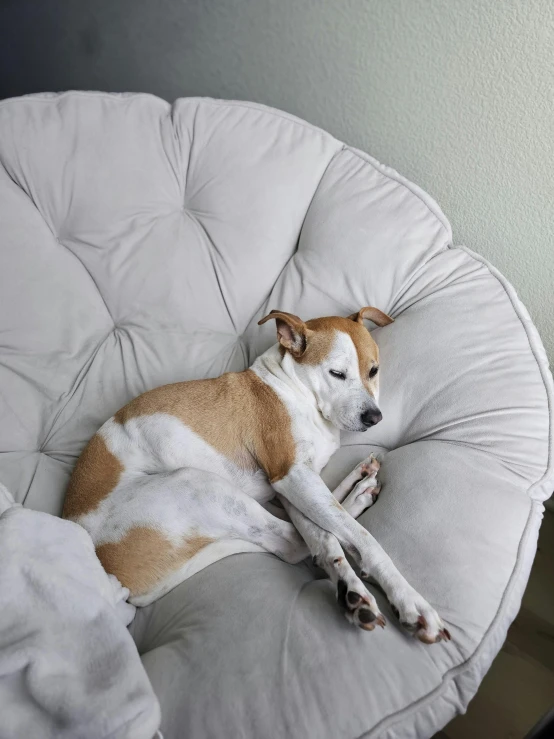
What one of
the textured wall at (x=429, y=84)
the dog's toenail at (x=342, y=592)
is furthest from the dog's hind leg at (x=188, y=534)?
the textured wall at (x=429, y=84)

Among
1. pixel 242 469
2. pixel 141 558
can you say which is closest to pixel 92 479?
pixel 141 558

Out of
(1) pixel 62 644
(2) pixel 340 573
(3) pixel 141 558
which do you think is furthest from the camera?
(3) pixel 141 558

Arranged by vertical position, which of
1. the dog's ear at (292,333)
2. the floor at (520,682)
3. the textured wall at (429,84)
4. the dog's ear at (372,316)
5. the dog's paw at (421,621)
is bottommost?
the floor at (520,682)

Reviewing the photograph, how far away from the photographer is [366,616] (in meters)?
1.20

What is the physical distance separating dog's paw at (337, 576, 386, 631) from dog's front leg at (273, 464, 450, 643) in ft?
0.17

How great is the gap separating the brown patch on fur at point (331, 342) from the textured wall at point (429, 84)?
701 mm

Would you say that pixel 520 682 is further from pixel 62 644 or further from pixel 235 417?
pixel 62 644

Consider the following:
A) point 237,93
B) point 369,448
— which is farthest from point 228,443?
point 237,93

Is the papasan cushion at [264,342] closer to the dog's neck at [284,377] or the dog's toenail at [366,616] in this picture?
the dog's toenail at [366,616]

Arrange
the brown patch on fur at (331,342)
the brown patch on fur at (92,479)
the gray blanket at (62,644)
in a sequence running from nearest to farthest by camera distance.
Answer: the gray blanket at (62,644) → the brown patch on fur at (92,479) → the brown patch on fur at (331,342)

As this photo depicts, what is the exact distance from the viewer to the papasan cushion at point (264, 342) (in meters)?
1.21

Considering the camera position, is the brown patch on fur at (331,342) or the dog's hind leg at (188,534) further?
the brown patch on fur at (331,342)

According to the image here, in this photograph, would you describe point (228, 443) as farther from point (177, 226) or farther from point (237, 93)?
point (237, 93)

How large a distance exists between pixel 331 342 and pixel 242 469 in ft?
1.44
